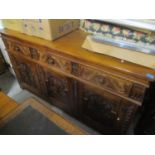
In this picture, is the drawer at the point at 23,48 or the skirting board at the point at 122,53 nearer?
the skirting board at the point at 122,53

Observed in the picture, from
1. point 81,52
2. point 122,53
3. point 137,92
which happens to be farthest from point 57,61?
point 137,92

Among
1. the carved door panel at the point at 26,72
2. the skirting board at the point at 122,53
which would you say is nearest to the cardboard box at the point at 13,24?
the carved door panel at the point at 26,72

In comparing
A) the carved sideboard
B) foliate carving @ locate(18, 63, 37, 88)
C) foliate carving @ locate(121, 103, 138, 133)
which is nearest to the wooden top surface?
the carved sideboard

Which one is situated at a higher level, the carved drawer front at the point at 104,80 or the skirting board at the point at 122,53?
the skirting board at the point at 122,53

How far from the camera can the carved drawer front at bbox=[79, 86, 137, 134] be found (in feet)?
3.45

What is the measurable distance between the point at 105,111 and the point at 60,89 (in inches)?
18.5

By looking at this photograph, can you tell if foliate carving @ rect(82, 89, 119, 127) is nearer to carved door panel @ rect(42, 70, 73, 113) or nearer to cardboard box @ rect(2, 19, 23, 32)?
carved door panel @ rect(42, 70, 73, 113)

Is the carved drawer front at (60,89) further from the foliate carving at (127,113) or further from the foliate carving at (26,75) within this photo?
the foliate carving at (127,113)

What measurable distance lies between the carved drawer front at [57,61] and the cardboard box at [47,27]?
0.15 m

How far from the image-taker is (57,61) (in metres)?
1.17

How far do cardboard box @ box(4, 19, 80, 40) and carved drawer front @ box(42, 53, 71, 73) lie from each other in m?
0.15

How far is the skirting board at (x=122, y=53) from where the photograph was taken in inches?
33.1
